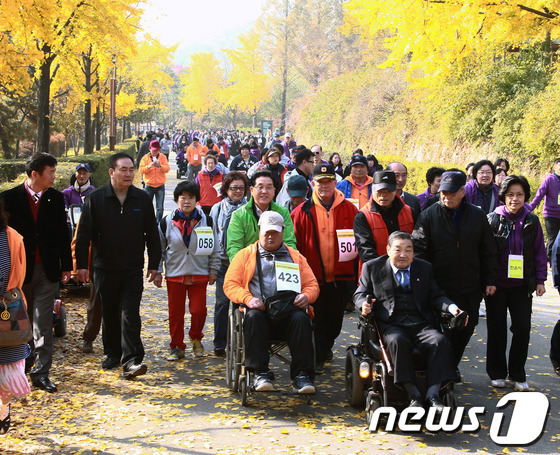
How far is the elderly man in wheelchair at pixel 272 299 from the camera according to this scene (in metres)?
6.32

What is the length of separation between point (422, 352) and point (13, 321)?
3207 millimetres

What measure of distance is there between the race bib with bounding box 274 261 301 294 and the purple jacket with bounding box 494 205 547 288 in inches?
82.7

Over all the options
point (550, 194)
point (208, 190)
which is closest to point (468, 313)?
point (550, 194)

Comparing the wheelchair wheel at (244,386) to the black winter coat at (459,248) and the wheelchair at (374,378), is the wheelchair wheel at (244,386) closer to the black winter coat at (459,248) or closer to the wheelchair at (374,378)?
the wheelchair at (374,378)

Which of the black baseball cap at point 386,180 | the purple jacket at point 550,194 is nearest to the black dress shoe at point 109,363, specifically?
the black baseball cap at point 386,180

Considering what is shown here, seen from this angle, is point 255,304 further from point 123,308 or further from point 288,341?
point 123,308

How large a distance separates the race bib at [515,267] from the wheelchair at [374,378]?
1.22 m

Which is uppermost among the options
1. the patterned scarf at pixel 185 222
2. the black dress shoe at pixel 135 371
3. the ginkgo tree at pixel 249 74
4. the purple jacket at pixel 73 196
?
the ginkgo tree at pixel 249 74

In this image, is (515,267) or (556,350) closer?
(515,267)

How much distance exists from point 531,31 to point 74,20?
36.7 ft

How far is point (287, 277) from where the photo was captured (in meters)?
6.70

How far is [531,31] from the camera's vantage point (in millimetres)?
14531

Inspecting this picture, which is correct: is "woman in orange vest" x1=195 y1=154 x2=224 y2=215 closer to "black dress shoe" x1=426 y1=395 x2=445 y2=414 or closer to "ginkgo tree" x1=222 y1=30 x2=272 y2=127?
"black dress shoe" x1=426 y1=395 x2=445 y2=414

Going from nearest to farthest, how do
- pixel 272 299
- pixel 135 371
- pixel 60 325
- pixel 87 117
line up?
pixel 272 299, pixel 135 371, pixel 60 325, pixel 87 117
